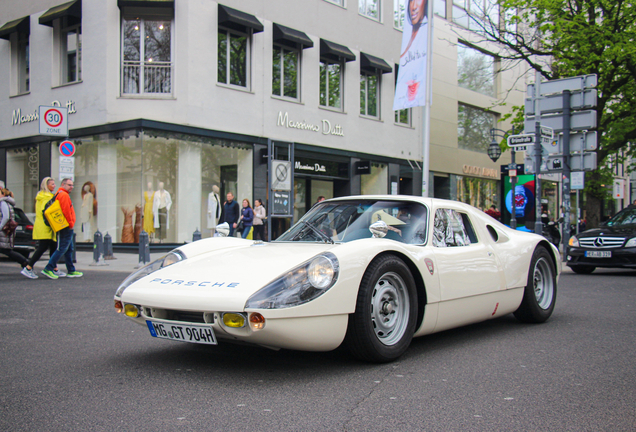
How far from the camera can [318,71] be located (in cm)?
2152

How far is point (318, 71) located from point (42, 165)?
398 inches

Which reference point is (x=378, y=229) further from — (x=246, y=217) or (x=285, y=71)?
(x=285, y=71)

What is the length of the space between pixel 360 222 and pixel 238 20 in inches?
579

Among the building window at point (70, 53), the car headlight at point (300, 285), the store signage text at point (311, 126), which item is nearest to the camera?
the car headlight at point (300, 285)

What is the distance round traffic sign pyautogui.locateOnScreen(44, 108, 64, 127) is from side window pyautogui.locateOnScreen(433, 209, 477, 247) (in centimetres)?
1133

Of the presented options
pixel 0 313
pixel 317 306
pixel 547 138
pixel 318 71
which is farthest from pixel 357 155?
pixel 317 306

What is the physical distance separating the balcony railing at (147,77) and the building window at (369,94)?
891 centimetres

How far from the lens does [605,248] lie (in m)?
11.5

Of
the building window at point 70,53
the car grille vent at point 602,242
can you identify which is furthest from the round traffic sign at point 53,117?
the car grille vent at point 602,242

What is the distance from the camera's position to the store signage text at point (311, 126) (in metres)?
20.1

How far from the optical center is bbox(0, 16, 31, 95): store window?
20.0m

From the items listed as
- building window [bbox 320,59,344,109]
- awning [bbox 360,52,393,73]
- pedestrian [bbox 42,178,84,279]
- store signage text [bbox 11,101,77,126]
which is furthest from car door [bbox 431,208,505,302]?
awning [bbox 360,52,393,73]

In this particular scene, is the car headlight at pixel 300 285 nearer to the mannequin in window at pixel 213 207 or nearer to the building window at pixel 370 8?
the mannequin in window at pixel 213 207

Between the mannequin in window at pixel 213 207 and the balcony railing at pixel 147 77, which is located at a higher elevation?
the balcony railing at pixel 147 77
